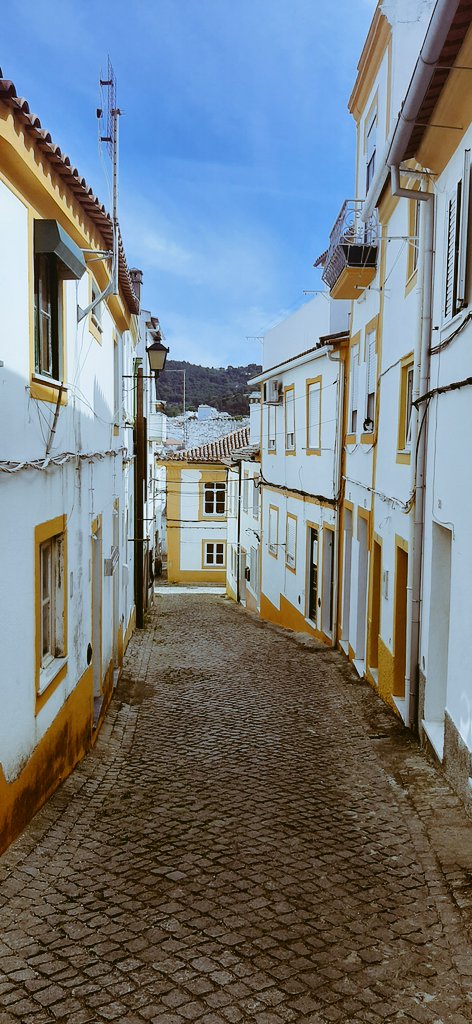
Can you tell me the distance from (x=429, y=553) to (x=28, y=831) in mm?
4412

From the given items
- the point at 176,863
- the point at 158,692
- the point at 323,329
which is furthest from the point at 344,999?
the point at 323,329

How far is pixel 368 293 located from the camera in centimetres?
1258

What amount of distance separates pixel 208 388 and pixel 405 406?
70761mm

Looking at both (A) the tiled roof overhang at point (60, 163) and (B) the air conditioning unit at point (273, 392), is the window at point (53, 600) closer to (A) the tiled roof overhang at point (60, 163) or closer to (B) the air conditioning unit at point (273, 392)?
(A) the tiled roof overhang at point (60, 163)

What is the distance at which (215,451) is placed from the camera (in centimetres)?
3456

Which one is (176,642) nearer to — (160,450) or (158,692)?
(158,692)

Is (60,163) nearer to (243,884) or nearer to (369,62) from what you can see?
(243,884)

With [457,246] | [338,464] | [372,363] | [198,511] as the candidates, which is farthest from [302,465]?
[198,511]

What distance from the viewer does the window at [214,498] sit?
114ft

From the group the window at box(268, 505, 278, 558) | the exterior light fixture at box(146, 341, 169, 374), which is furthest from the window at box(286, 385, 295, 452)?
the exterior light fixture at box(146, 341, 169, 374)

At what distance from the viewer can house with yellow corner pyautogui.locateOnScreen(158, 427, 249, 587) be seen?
1347 inches

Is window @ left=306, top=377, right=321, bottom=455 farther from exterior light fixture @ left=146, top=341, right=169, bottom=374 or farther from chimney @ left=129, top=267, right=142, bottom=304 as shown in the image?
chimney @ left=129, top=267, right=142, bottom=304

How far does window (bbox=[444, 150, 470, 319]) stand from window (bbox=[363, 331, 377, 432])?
472cm

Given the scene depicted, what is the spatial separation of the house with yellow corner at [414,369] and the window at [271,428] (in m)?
8.21
